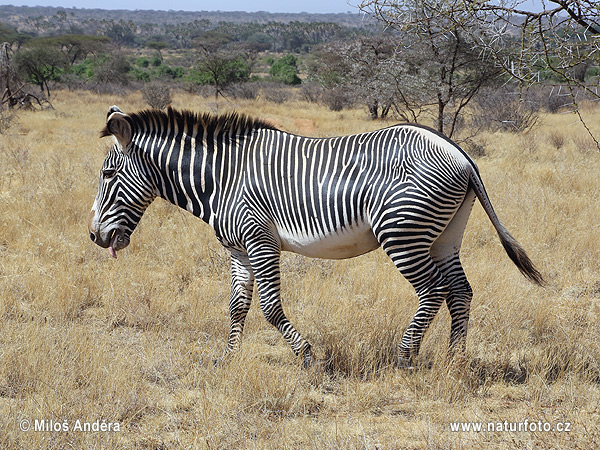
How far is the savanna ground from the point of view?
3127mm

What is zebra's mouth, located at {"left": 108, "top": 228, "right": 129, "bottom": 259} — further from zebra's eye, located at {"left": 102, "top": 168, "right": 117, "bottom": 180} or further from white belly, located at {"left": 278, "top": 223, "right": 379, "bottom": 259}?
white belly, located at {"left": 278, "top": 223, "right": 379, "bottom": 259}

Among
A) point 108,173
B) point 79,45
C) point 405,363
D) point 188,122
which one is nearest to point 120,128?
point 108,173

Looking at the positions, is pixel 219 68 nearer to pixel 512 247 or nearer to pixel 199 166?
pixel 199 166

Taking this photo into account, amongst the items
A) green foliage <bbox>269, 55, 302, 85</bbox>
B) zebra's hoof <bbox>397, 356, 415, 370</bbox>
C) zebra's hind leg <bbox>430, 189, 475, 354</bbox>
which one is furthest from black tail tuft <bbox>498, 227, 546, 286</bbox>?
green foliage <bbox>269, 55, 302, 85</bbox>

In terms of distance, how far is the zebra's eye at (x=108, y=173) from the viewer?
404cm

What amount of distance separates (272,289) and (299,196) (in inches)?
26.9

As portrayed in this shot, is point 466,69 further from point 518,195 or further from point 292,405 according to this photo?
point 292,405

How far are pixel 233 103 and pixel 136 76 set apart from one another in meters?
18.5

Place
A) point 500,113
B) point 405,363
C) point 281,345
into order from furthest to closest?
point 500,113
point 281,345
point 405,363

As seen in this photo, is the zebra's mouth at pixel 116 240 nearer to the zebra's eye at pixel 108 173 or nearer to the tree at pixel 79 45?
the zebra's eye at pixel 108 173

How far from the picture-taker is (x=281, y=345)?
15.0 ft

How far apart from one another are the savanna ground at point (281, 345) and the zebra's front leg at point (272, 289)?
0.15 meters

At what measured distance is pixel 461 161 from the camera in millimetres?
3670

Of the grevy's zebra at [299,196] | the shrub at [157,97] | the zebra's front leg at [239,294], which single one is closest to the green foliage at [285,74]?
the shrub at [157,97]
